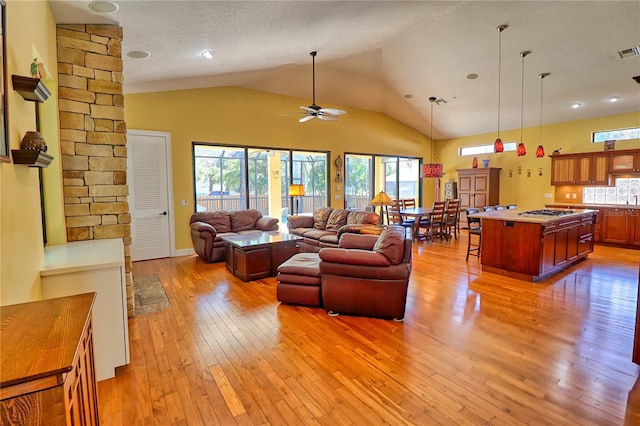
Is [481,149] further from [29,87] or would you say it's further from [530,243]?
[29,87]

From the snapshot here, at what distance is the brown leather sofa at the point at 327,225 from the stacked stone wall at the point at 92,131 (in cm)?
341

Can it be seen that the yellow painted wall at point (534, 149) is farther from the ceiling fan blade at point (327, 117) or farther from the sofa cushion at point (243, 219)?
the sofa cushion at point (243, 219)

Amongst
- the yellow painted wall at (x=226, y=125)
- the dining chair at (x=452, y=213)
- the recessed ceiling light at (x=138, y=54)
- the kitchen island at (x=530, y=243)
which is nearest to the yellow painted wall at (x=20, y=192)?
the recessed ceiling light at (x=138, y=54)

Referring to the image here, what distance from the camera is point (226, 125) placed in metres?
6.96

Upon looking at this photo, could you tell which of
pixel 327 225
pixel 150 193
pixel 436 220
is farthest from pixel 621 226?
pixel 150 193

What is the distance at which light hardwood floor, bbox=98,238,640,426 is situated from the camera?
2.05m

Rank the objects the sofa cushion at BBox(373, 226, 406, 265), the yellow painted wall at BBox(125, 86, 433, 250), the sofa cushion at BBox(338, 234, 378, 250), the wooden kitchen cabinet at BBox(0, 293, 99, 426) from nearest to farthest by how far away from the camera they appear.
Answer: the wooden kitchen cabinet at BBox(0, 293, 99, 426)
the sofa cushion at BBox(373, 226, 406, 265)
the sofa cushion at BBox(338, 234, 378, 250)
the yellow painted wall at BBox(125, 86, 433, 250)

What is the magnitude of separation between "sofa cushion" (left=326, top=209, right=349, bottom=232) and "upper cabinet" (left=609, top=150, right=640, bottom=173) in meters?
6.01

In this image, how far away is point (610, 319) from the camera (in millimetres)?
3381

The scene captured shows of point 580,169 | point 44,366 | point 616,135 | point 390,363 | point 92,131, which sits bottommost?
point 390,363

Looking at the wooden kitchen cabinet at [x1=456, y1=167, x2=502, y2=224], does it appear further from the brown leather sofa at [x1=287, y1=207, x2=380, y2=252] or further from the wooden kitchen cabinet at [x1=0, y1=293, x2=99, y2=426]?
the wooden kitchen cabinet at [x1=0, y1=293, x2=99, y2=426]

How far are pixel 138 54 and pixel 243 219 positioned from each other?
3.47m

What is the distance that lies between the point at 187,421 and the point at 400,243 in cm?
233

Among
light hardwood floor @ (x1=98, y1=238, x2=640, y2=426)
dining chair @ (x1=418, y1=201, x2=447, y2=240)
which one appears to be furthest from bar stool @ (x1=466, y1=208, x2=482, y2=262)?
light hardwood floor @ (x1=98, y1=238, x2=640, y2=426)
